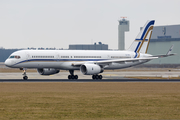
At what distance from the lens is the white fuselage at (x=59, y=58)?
54656 millimetres

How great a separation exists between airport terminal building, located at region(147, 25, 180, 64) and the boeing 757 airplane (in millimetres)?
110516

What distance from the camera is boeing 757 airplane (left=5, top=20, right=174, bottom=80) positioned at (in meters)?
55.0

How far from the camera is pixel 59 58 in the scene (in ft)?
189

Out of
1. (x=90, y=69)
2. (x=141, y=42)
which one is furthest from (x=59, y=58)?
(x=141, y=42)

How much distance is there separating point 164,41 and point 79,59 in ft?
427

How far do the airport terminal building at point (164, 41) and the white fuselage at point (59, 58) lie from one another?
115005mm
